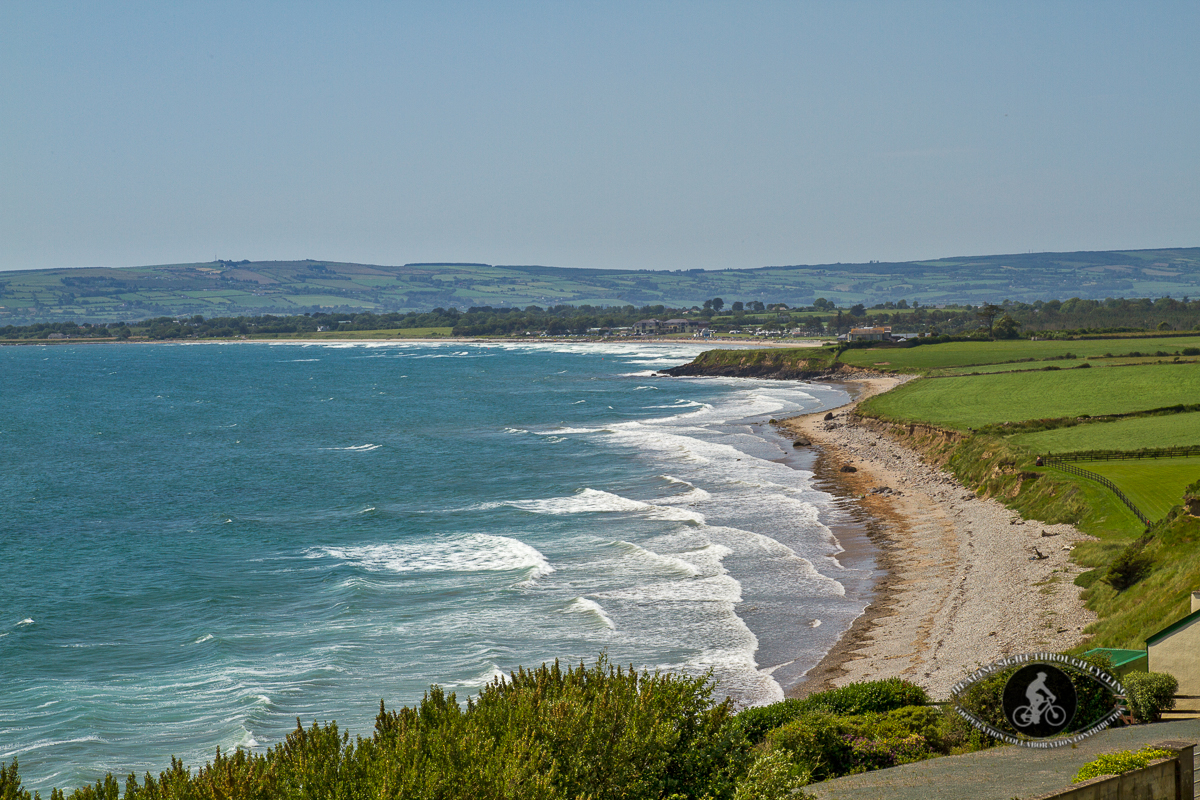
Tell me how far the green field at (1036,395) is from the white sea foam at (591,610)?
34966 millimetres

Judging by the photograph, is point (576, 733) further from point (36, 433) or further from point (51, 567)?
point (36, 433)

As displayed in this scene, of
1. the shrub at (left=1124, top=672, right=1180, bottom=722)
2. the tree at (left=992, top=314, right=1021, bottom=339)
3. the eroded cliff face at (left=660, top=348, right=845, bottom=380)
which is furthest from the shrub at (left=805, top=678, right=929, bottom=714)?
Result: the tree at (left=992, top=314, right=1021, bottom=339)

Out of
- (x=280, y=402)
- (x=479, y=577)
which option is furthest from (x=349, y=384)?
(x=479, y=577)

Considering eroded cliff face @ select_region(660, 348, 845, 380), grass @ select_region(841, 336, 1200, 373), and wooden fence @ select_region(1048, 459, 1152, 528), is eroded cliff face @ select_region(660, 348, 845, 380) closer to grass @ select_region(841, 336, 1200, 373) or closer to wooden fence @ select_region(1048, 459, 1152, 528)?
grass @ select_region(841, 336, 1200, 373)

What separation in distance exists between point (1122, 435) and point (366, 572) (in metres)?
40.8

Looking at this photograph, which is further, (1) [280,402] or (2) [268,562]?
(1) [280,402]

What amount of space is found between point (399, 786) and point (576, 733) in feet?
8.60

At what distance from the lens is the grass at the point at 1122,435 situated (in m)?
47.5

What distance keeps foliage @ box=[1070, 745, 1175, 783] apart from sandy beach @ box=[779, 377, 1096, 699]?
9.99 m

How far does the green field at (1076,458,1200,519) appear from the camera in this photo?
35.4 meters

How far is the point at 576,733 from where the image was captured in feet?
41.5

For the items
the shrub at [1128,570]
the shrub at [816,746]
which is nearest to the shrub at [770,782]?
the shrub at [816,746]

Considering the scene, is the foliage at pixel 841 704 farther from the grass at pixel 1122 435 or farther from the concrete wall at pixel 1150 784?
the grass at pixel 1122 435

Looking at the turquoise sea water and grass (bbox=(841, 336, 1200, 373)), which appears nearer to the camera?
the turquoise sea water
